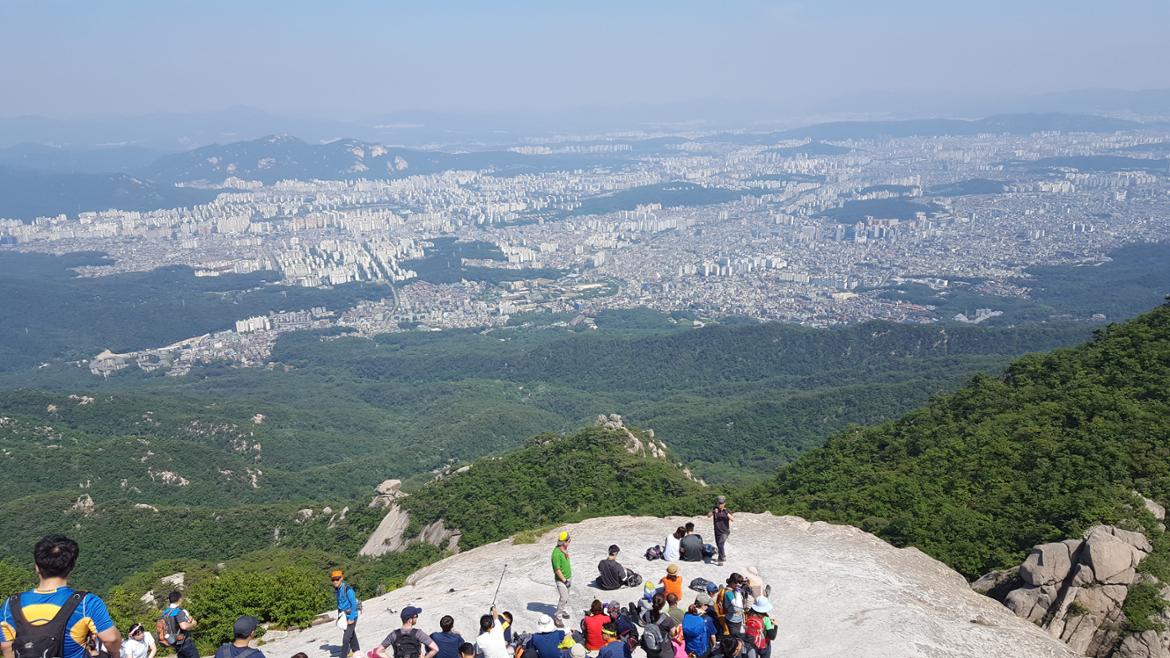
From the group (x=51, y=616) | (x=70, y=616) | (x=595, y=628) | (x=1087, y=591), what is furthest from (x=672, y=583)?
(x=1087, y=591)

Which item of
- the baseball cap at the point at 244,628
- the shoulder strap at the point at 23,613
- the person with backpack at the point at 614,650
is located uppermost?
the shoulder strap at the point at 23,613

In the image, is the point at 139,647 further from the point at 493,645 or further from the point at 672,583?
the point at 672,583

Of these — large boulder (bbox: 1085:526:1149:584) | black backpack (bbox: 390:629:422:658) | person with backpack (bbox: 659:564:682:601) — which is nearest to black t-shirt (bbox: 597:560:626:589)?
person with backpack (bbox: 659:564:682:601)

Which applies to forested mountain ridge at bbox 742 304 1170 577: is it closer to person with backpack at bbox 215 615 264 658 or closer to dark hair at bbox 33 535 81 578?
person with backpack at bbox 215 615 264 658

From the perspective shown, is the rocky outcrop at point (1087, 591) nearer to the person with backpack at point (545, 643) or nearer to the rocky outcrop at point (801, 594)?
the rocky outcrop at point (801, 594)

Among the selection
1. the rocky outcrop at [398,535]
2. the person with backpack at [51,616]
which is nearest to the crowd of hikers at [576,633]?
the person with backpack at [51,616]

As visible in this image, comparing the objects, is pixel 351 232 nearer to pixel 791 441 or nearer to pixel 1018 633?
pixel 791 441

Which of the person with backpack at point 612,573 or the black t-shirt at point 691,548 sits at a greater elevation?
the person with backpack at point 612,573
